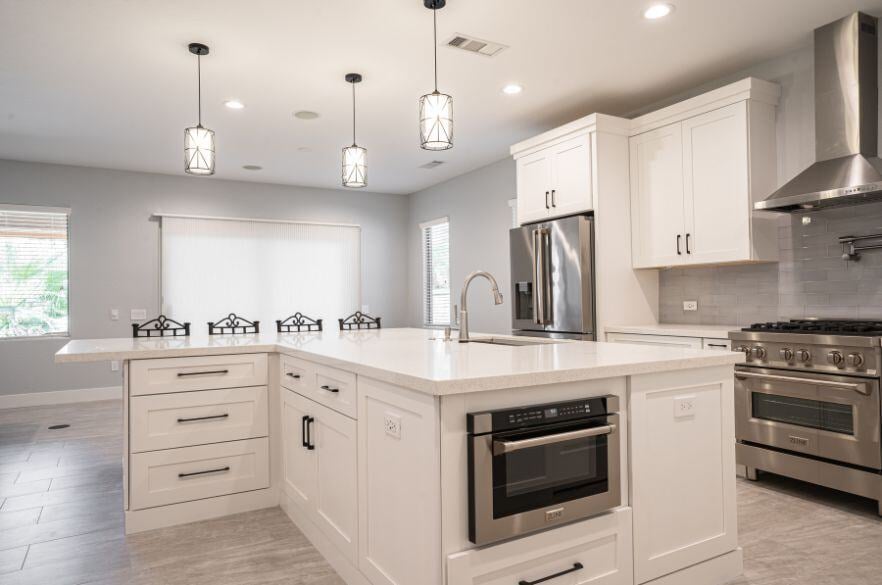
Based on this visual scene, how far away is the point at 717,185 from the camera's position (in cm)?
367

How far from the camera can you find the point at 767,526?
105 inches

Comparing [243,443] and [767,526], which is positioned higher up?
[243,443]

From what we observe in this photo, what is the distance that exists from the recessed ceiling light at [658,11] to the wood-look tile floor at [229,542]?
2.60m

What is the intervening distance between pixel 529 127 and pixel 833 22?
7.76ft

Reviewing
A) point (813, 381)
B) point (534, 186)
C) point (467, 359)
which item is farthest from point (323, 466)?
point (534, 186)

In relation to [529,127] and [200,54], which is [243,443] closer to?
[200,54]

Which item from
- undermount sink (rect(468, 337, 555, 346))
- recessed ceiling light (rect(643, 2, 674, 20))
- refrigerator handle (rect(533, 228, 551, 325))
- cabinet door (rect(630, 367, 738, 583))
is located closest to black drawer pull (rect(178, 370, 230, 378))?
undermount sink (rect(468, 337, 555, 346))

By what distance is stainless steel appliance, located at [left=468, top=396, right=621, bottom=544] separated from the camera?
153 centimetres

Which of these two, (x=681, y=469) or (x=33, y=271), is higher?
(x=33, y=271)

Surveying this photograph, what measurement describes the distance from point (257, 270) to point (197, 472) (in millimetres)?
4625

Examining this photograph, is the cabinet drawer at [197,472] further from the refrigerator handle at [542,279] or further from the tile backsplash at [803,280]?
the tile backsplash at [803,280]

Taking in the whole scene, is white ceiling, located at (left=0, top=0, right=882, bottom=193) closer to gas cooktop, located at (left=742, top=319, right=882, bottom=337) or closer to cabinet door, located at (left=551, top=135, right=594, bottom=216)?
cabinet door, located at (left=551, top=135, right=594, bottom=216)

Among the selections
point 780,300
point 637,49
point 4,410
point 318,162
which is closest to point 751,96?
point 637,49

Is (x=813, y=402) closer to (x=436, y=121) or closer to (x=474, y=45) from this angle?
(x=436, y=121)
